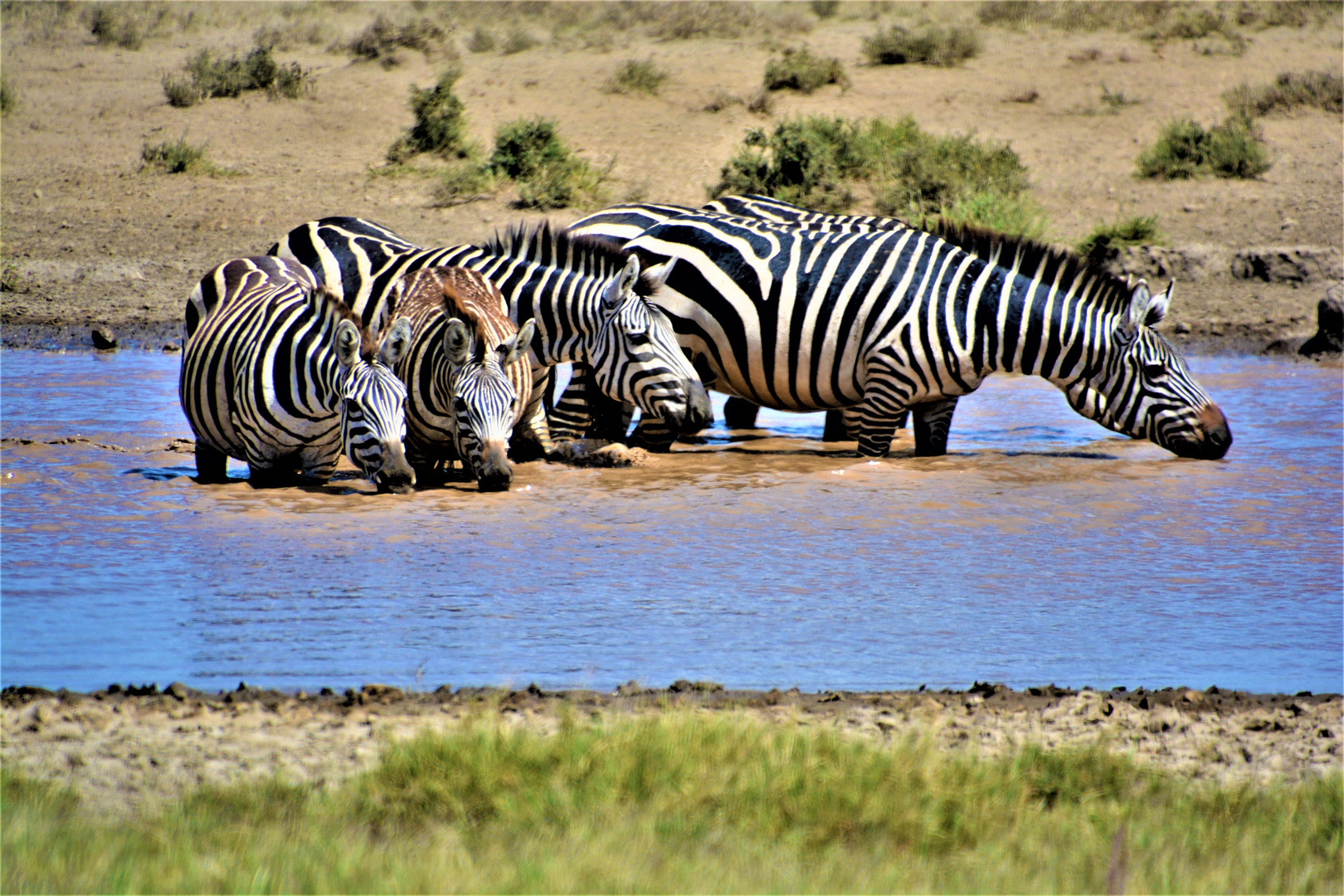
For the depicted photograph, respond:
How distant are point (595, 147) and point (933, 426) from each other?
1139 cm

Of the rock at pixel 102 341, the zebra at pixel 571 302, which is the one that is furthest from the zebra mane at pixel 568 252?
the rock at pixel 102 341

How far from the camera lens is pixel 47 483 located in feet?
25.6

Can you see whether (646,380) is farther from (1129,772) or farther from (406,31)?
(406,31)

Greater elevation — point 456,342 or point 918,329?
point 918,329

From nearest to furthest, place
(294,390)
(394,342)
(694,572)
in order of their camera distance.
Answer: (694,572)
(394,342)
(294,390)

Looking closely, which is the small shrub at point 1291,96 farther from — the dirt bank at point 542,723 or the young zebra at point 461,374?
the dirt bank at point 542,723

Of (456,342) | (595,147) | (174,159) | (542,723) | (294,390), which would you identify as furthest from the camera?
(595,147)

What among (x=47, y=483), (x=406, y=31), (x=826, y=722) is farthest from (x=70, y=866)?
(x=406, y=31)

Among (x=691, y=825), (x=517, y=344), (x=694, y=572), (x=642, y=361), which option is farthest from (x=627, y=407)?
(x=691, y=825)

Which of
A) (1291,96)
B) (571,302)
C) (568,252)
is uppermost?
(1291,96)

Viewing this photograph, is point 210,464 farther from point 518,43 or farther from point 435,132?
point 518,43

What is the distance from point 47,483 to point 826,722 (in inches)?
202

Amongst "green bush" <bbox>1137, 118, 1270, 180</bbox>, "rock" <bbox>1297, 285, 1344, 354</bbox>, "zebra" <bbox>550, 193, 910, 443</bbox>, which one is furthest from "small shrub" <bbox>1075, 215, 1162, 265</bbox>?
"zebra" <bbox>550, 193, 910, 443</bbox>

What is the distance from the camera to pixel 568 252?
29.6 ft
